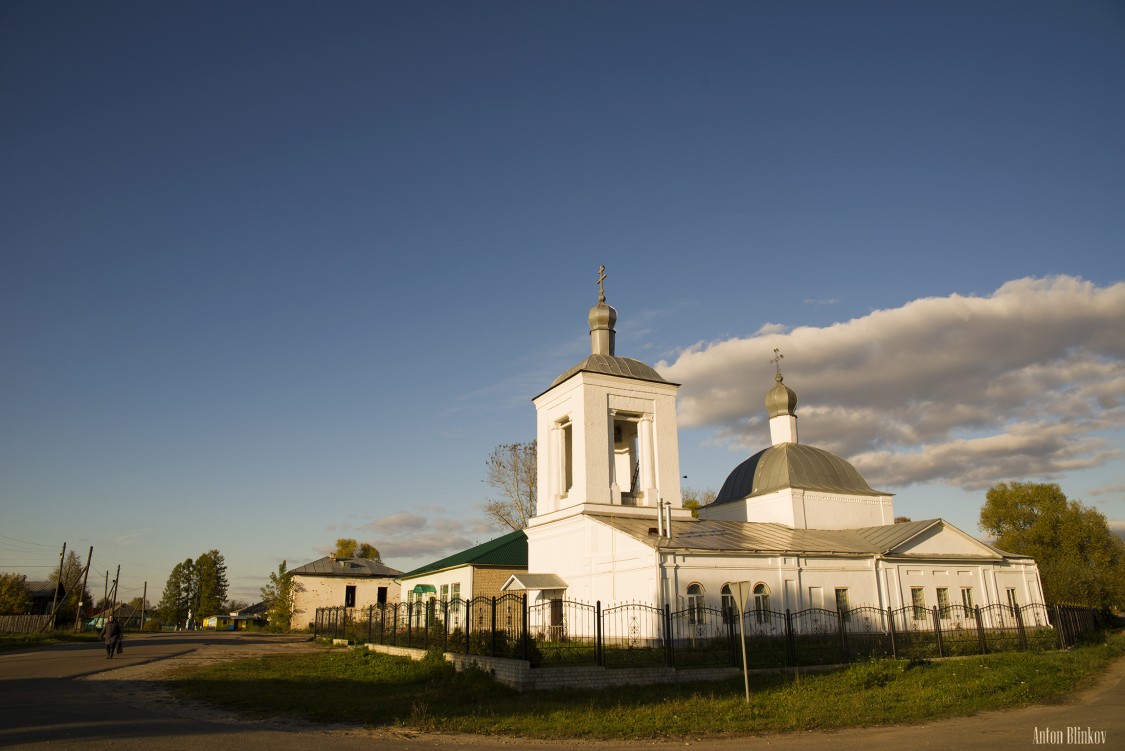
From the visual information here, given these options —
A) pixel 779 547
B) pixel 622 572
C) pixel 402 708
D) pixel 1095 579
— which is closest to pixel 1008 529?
pixel 1095 579

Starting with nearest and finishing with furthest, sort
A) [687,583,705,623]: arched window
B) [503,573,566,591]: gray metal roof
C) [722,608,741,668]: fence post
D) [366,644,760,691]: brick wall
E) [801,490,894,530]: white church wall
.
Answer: [366,644,760,691]: brick wall
[722,608,741,668]: fence post
[687,583,705,623]: arched window
[503,573,566,591]: gray metal roof
[801,490,894,530]: white church wall

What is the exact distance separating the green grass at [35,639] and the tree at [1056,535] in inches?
1800

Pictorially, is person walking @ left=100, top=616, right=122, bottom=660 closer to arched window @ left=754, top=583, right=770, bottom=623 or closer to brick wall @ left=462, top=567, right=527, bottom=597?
brick wall @ left=462, top=567, right=527, bottom=597

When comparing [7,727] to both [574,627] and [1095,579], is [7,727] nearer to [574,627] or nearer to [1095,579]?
[574,627]

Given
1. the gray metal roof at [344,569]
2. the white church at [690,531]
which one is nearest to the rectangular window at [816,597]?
the white church at [690,531]

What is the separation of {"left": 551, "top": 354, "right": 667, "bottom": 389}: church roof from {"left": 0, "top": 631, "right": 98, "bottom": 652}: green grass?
81.3 feet

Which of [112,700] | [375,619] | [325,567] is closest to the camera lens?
[112,700]

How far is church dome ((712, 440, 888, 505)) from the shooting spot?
30.1 meters

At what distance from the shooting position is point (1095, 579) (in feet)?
118

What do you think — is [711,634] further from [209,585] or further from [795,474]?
[209,585]

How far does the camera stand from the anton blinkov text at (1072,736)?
980 cm

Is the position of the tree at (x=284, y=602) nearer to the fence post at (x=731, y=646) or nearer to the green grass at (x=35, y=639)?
the green grass at (x=35, y=639)

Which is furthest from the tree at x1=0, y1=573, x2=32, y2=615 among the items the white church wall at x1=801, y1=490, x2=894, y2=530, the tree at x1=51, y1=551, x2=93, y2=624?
the white church wall at x1=801, y1=490, x2=894, y2=530

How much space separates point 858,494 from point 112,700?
26.8 m
